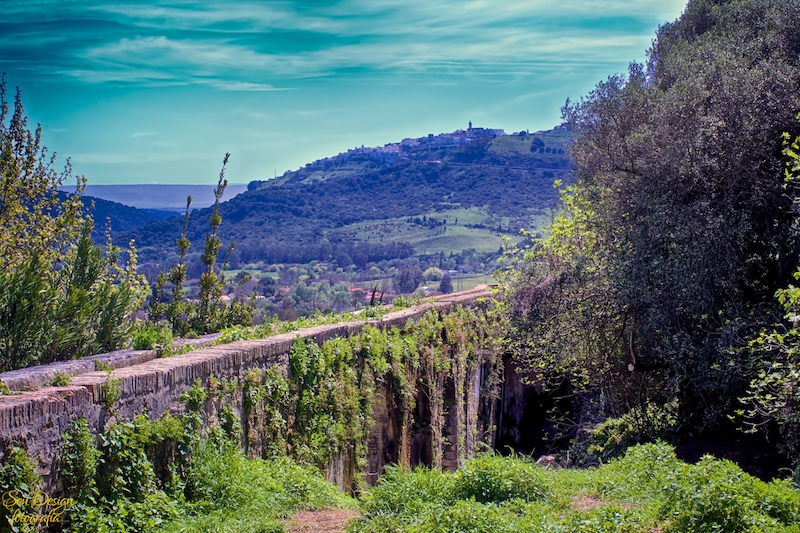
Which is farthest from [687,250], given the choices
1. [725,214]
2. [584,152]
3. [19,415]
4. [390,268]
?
[390,268]

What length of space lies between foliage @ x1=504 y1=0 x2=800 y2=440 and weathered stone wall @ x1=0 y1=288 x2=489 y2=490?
3.59 m

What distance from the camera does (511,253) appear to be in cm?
1480

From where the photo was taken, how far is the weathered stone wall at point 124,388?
182 inches

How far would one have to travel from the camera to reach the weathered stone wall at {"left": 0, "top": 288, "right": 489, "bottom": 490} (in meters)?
4.62

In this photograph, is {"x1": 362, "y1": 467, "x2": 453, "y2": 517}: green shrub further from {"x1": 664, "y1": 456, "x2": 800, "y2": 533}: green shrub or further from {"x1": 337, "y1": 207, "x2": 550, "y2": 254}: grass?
{"x1": 337, "y1": 207, "x2": 550, "y2": 254}: grass

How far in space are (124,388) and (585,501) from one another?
429 cm

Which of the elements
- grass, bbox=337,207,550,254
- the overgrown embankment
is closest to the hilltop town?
grass, bbox=337,207,550,254

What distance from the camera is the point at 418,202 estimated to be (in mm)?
97250

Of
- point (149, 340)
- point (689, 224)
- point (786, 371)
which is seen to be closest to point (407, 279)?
point (689, 224)

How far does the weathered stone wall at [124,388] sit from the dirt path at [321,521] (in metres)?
1.32

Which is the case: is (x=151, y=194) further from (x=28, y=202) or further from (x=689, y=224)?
(x=689, y=224)

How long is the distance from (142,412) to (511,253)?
10016 mm

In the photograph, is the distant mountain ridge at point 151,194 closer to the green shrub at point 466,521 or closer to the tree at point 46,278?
the tree at point 46,278

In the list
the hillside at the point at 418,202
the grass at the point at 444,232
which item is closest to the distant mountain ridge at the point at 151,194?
the hillside at the point at 418,202
